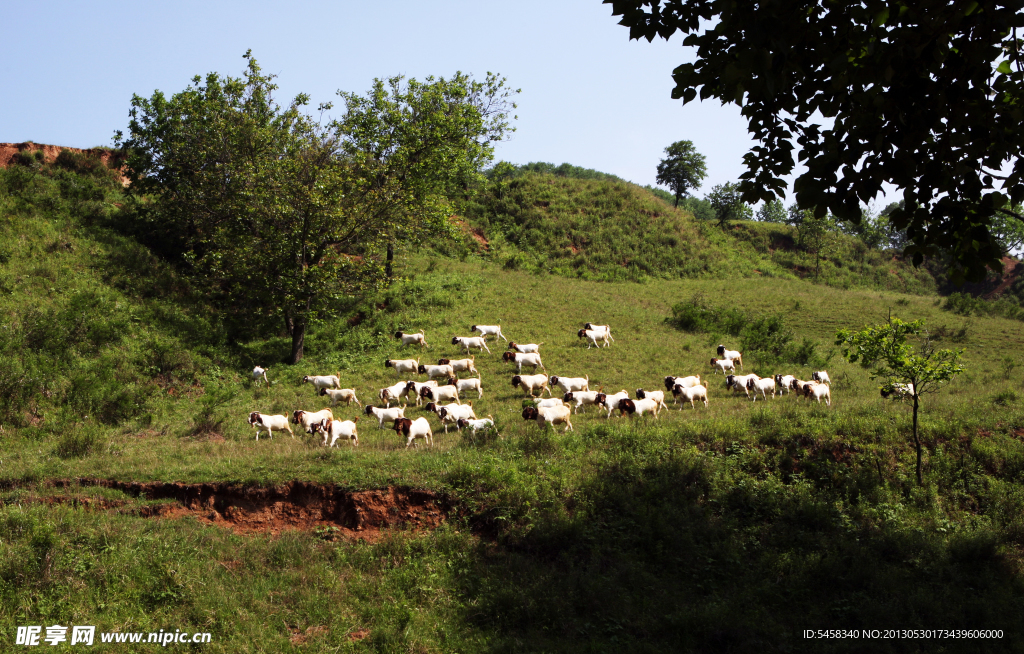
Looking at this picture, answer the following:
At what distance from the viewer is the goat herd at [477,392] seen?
1611cm

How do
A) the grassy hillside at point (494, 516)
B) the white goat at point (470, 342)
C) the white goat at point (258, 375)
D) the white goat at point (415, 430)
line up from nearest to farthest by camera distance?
the grassy hillside at point (494, 516)
the white goat at point (415, 430)
the white goat at point (258, 375)
the white goat at point (470, 342)

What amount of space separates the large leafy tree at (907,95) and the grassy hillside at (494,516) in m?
6.38

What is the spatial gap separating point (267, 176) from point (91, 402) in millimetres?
10493

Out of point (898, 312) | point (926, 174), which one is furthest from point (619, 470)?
point (898, 312)

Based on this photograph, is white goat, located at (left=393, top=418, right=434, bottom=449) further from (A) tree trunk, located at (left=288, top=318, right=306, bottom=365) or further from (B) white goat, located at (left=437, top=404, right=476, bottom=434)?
(A) tree trunk, located at (left=288, top=318, right=306, bottom=365)

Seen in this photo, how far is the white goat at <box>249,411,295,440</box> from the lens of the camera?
637 inches

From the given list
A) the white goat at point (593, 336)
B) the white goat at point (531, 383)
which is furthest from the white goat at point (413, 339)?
the white goat at point (593, 336)

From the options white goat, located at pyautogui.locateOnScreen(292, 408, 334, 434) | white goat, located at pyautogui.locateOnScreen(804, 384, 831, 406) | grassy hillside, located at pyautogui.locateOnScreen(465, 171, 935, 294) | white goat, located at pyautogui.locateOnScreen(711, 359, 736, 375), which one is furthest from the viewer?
grassy hillside, located at pyautogui.locateOnScreen(465, 171, 935, 294)

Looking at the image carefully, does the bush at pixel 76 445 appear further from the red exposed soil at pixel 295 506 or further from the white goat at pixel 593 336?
the white goat at pixel 593 336

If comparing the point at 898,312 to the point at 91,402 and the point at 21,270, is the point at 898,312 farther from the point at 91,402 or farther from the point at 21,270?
the point at 21,270

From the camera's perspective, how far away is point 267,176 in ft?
78.1

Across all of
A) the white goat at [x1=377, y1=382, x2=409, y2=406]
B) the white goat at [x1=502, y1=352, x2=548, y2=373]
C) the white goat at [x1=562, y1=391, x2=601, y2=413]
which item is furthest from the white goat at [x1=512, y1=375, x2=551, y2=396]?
the white goat at [x1=377, y1=382, x2=409, y2=406]

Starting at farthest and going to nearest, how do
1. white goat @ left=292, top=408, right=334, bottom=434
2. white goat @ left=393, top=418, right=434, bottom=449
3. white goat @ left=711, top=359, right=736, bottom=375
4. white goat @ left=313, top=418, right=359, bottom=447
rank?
white goat @ left=711, top=359, right=736, bottom=375 < white goat @ left=292, top=408, right=334, bottom=434 < white goat @ left=313, top=418, right=359, bottom=447 < white goat @ left=393, top=418, right=434, bottom=449

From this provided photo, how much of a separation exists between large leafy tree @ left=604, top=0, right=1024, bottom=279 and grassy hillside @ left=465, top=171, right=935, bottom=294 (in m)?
33.8
